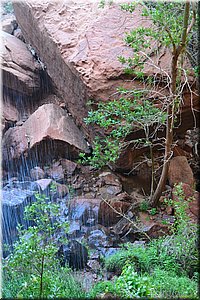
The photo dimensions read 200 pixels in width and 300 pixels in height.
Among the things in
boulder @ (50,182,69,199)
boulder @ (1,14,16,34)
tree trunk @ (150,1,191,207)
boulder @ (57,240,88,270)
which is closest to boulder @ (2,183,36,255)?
Answer: boulder @ (50,182,69,199)

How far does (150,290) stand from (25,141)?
4201 mm

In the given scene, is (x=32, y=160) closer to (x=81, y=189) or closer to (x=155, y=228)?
(x=81, y=189)

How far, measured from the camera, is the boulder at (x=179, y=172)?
18.4 feet

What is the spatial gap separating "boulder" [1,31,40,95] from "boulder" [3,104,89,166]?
88 centimetres

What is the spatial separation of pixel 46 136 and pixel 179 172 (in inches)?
88.6

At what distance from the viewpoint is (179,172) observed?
5.71 m

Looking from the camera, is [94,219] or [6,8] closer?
[94,219]

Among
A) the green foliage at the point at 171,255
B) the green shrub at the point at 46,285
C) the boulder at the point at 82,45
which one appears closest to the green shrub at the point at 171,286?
the green foliage at the point at 171,255

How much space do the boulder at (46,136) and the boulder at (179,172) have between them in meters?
1.47

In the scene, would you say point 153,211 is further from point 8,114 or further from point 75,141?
point 8,114

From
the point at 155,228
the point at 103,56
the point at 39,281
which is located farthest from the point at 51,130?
the point at 39,281

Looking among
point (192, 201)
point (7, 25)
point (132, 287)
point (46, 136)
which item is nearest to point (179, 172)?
point (192, 201)

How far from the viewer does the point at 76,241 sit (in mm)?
4375

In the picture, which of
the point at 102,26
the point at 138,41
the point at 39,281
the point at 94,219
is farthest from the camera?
the point at 102,26
